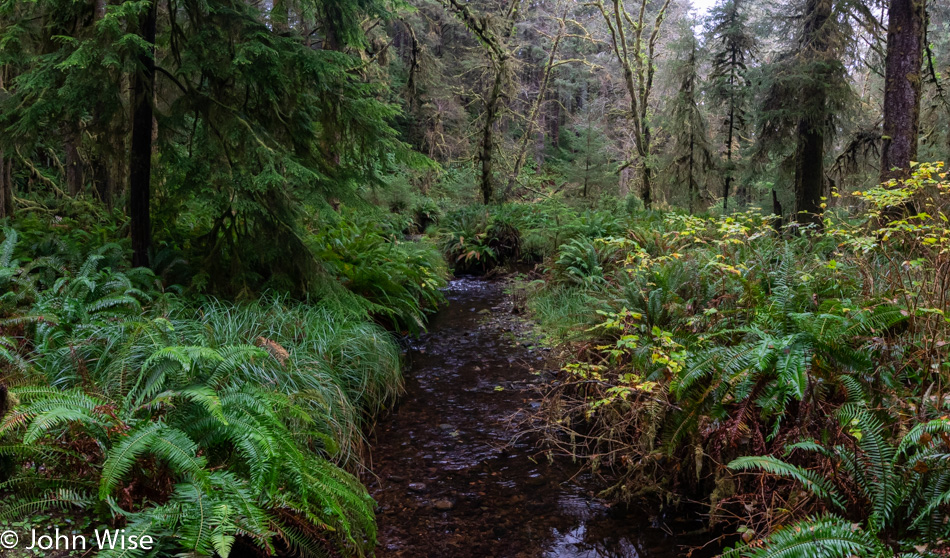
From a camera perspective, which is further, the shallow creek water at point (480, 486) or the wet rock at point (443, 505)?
the wet rock at point (443, 505)

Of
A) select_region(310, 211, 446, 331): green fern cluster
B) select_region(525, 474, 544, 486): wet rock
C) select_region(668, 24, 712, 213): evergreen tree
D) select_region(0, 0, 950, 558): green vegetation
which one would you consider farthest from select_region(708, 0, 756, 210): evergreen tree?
select_region(525, 474, 544, 486): wet rock

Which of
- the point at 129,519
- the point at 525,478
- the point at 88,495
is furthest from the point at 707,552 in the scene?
the point at 88,495

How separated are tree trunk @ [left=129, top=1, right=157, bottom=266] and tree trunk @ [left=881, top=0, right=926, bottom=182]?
28.0 feet

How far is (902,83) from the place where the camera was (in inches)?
273

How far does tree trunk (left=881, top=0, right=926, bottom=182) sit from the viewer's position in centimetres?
685

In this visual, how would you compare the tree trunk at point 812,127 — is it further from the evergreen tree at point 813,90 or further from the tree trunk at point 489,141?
the tree trunk at point 489,141

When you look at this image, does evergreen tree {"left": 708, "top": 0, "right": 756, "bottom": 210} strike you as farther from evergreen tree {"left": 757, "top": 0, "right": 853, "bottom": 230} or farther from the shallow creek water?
the shallow creek water

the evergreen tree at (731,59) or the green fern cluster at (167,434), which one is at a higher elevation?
the evergreen tree at (731,59)

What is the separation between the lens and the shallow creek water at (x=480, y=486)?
331 centimetres

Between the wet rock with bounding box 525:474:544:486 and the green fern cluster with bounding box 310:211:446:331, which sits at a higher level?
the green fern cluster with bounding box 310:211:446:331

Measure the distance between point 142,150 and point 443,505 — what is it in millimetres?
4345

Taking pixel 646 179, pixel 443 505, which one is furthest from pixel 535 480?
pixel 646 179

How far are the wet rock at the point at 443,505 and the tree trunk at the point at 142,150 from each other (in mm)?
3839

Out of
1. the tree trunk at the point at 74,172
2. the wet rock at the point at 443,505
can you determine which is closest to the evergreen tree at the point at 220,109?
the wet rock at the point at 443,505
